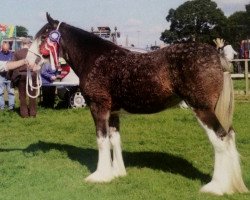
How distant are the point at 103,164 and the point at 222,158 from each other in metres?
1.91

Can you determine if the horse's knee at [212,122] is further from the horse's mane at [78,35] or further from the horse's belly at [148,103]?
the horse's mane at [78,35]

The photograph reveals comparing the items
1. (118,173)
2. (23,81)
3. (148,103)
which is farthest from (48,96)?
(148,103)

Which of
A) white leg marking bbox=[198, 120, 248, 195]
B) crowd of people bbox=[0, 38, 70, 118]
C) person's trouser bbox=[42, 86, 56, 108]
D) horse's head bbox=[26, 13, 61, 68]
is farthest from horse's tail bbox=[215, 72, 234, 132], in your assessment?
person's trouser bbox=[42, 86, 56, 108]

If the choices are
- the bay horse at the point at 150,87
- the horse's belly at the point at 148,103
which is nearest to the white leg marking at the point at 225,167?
the bay horse at the point at 150,87

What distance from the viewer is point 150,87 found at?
662 centimetres

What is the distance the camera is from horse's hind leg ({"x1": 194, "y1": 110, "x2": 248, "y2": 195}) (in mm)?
6332

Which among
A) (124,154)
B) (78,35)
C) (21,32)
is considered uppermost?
(21,32)

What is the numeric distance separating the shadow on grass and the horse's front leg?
0.74 meters

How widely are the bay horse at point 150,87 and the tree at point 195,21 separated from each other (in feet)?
235

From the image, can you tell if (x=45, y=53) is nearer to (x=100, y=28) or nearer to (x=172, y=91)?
(x=172, y=91)

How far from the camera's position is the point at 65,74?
1628 cm

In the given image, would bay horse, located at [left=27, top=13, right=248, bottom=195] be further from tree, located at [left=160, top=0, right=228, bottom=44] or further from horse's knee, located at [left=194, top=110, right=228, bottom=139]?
tree, located at [left=160, top=0, right=228, bottom=44]

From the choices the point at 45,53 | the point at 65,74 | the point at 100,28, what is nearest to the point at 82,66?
the point at 45,53

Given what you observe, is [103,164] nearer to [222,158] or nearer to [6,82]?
[222,158]
